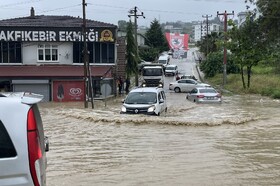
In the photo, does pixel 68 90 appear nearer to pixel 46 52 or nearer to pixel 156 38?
pixel 46 52

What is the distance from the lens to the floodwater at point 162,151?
9633 millimetres

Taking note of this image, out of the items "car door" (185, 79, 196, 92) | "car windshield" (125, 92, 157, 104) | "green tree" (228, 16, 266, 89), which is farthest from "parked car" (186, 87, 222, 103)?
"car door" (185, 79, 196, 92)

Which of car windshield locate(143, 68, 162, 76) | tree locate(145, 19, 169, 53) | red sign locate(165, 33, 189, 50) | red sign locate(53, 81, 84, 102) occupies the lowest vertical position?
red sign locate(53, 81, 84, 102)

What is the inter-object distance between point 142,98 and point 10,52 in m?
25.7

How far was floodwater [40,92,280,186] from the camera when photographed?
963cm

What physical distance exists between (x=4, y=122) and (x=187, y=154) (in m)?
8.64

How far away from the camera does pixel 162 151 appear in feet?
42.1

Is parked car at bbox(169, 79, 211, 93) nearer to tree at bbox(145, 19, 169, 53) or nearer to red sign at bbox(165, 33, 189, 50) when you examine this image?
red sign at bbox(165, 33, 189, 50)

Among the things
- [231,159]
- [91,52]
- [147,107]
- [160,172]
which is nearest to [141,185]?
[160,172]

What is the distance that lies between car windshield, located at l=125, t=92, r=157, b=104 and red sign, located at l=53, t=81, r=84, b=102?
19.7 m

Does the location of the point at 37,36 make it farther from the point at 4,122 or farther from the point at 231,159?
the point at 4,122

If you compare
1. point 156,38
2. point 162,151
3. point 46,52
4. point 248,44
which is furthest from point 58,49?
point 156,38

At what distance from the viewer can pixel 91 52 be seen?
146 ft

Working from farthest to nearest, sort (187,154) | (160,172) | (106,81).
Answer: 1. (106,81)
2. (187,154)
3. (160,172)
